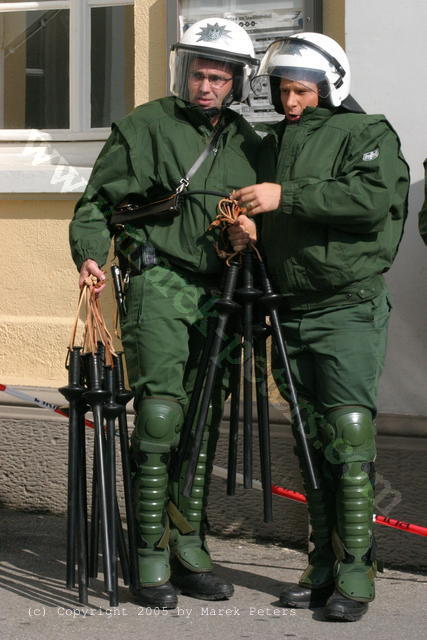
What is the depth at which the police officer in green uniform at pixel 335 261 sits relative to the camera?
4676 mm

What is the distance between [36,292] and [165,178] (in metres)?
1.76

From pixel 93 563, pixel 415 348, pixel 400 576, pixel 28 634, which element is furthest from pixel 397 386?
pixel 28 634

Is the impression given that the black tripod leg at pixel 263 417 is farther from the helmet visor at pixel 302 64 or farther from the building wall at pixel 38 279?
the building wall at pixel 38 279

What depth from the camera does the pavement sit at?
15.3ft

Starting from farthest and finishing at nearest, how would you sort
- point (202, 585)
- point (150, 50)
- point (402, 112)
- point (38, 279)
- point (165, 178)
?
point (38, 279), point (150, 50), point (402, 112), point (202, 585), point (165, 178)

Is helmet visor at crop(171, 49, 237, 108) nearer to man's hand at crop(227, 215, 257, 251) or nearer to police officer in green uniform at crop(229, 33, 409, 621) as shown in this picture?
police officer in green uniform at crop(229, 33, 409, 621)

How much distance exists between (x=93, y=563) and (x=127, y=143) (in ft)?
4.89

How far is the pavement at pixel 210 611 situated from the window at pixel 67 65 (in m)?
2.15

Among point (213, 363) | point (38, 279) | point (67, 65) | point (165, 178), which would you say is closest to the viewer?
point (213, 363)

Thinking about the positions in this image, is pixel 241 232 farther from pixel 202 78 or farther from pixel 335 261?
pixel 202 78

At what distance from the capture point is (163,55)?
20.2 ft

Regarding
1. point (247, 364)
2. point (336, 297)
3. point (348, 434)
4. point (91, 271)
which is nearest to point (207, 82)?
point (91, 271)

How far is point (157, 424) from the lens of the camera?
191 inches

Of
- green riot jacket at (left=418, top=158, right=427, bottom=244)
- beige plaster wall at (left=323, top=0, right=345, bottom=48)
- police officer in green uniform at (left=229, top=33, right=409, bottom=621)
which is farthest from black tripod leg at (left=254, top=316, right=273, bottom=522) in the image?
beige plaster wall at (left=323, top=0, right=345, bottom=48)
